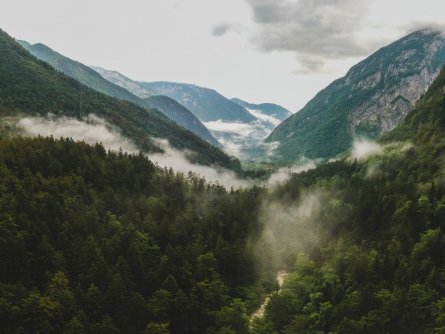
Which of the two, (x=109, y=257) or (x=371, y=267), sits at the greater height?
(x=371, y=267)

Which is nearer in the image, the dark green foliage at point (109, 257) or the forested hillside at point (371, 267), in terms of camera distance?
the forested hillside at point (371, 267)

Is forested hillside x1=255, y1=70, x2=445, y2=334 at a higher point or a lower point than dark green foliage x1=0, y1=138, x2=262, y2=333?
higher

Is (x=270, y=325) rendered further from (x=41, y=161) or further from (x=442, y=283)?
(x=41, y=161)

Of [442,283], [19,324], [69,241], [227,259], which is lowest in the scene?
[19,324]

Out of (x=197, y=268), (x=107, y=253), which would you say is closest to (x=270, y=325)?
(x=197, y=268)

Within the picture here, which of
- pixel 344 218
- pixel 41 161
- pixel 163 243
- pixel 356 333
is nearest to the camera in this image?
pixel 356 333

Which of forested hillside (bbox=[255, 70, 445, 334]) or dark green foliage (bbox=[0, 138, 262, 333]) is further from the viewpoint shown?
dark green foliage (bbox=[0, 138, 262, 333])

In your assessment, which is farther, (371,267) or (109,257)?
(109,257)

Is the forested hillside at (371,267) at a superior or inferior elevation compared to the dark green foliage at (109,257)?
superior
